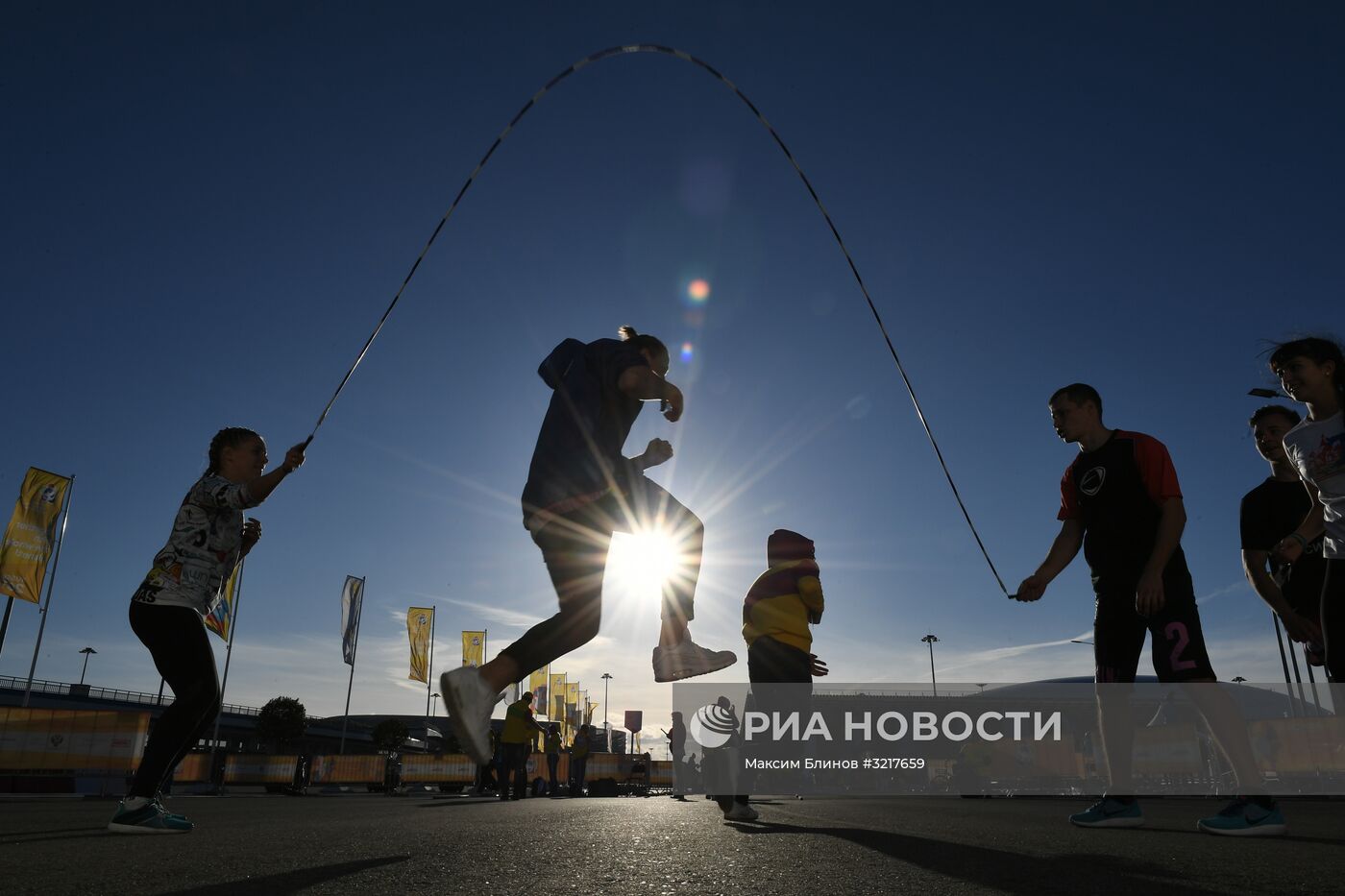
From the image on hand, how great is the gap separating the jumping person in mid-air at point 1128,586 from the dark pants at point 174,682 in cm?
425

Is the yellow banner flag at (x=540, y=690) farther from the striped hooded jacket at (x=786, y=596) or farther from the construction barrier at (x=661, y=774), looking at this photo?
the striped hooded jacket at (x=786, y=596)

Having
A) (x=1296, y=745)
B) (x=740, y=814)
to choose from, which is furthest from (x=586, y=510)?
(x=1296, y=745)

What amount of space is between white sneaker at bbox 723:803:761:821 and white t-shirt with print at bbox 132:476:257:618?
10.4ft

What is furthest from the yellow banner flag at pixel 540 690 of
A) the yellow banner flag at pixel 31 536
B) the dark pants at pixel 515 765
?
the dark pants at pixel 515 765

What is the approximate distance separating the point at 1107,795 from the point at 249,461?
4.83 m

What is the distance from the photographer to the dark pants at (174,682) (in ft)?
12.3

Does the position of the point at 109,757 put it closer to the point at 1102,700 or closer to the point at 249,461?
the point at 249,461

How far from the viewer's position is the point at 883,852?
2.58 m

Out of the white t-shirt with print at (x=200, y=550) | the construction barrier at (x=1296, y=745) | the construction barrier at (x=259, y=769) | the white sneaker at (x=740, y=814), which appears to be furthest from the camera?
the construction barrier at (x=259, y=769)

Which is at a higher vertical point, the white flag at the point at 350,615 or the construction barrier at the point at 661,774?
the white flag at the point at 350,615

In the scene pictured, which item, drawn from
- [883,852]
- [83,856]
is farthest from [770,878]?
[83,856]

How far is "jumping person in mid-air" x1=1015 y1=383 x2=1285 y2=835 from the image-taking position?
140 inches

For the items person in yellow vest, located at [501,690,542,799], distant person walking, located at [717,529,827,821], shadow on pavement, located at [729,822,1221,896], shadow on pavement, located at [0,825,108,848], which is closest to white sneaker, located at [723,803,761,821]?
distant person walking, located at [717,529,827,821]

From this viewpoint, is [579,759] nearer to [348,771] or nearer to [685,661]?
[685,661]
